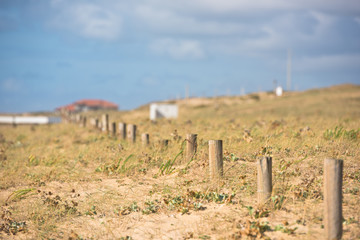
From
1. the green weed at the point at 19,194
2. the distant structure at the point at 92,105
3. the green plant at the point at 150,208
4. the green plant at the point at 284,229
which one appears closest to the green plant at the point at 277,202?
the green plant at the point at 284,229

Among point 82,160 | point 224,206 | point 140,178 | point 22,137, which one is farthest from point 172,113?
point 224,206

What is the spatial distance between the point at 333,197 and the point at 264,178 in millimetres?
1246

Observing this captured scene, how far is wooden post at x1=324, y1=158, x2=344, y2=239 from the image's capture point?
506 cm

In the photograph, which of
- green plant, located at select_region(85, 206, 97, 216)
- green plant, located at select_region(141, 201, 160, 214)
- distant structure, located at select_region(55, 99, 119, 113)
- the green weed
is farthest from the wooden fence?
distant structure, located at select_region(55, 99, 119, 113)

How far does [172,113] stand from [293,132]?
2071 centimetres

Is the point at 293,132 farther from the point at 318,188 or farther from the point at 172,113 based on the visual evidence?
the point at 172,113

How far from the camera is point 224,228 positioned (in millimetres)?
5871

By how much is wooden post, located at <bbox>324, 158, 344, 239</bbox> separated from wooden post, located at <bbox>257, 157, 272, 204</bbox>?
111cm

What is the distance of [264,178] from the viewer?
6090 millimetres

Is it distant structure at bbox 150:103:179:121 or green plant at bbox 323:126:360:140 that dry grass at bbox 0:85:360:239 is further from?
distant structure at bbox 150:103:179:121

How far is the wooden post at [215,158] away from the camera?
289 inches

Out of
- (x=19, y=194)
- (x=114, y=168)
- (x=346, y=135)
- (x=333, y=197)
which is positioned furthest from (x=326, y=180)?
(x=19, y=194)

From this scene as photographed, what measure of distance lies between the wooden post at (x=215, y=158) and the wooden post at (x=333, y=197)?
2.58 m

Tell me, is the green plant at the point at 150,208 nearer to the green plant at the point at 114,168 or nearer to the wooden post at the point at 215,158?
the wooden post at the point at 215,158
